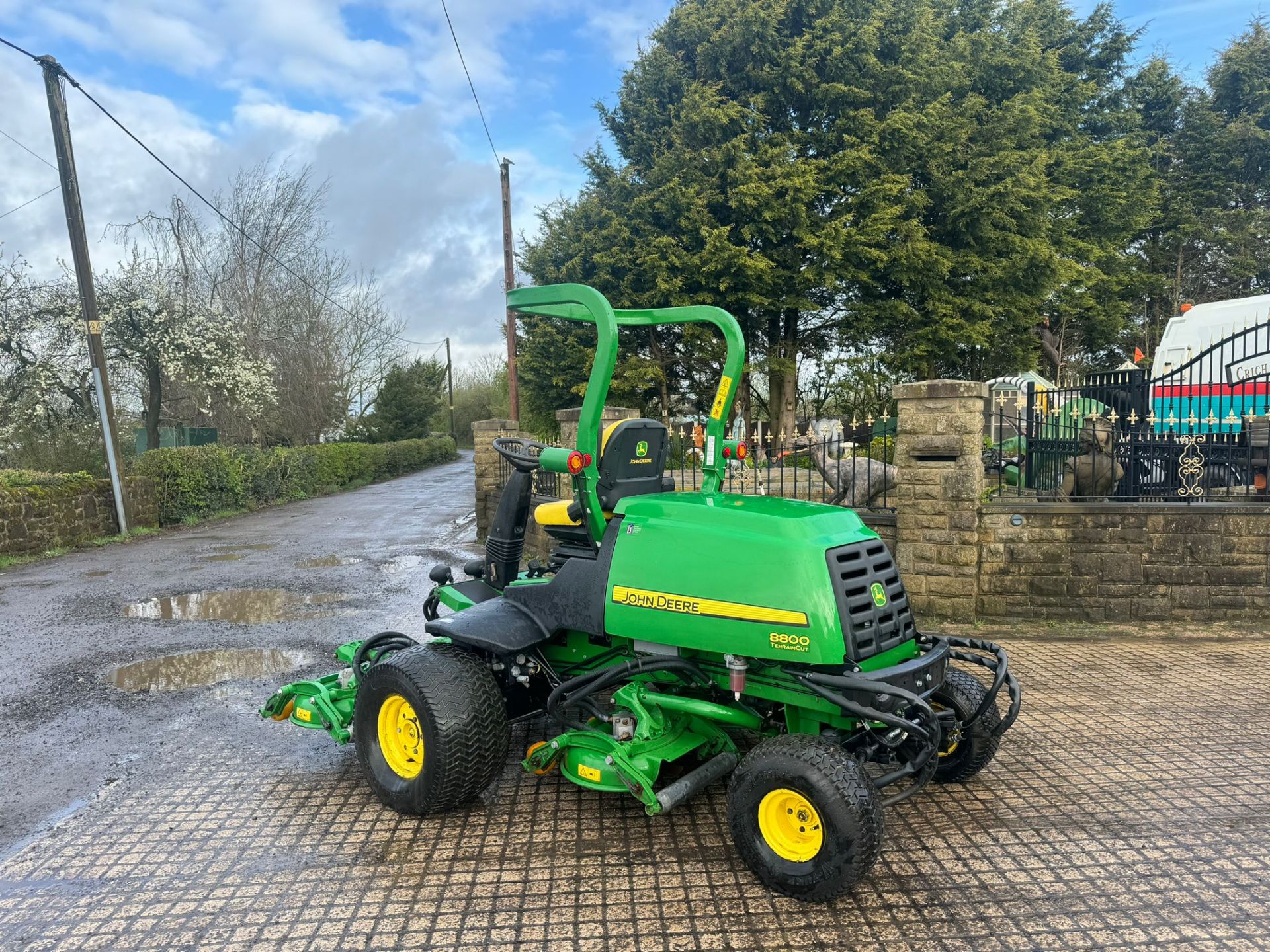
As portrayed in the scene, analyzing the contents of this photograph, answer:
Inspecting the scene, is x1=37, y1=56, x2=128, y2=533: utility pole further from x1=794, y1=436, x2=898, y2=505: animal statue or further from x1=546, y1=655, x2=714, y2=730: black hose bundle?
x1=546, y1=655, x2=714, y2=730: black hose bundle

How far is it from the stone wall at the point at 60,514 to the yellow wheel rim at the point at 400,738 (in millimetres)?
10321

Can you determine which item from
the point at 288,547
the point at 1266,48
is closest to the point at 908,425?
the point at 288,547

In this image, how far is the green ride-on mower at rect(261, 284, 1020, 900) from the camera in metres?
2.96

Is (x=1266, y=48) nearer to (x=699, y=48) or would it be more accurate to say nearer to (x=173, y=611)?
(x=699, y=48)

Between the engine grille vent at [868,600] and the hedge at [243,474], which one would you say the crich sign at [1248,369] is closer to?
the engine grille vent at [868,600]

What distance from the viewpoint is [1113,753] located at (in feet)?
13.9

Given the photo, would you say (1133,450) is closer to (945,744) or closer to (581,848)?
(945,744)

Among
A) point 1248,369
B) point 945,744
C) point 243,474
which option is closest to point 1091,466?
point 1248,369

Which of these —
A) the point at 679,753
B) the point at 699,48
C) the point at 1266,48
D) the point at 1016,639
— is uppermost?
the point at 1266,48

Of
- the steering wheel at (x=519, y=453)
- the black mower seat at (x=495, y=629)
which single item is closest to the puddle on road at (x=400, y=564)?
the steering wheel at (x=519, y=453)

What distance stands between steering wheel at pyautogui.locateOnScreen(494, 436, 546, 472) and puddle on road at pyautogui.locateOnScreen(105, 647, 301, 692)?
2.92 m

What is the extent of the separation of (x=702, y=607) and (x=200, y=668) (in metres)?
4.63

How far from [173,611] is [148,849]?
511cm

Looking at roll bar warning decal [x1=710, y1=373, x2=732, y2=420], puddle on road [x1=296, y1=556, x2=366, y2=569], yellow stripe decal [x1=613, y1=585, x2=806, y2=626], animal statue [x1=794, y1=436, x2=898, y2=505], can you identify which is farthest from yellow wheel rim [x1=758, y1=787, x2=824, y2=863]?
puddle on road [x1=296, y1=556, x2=366, y2=569]
